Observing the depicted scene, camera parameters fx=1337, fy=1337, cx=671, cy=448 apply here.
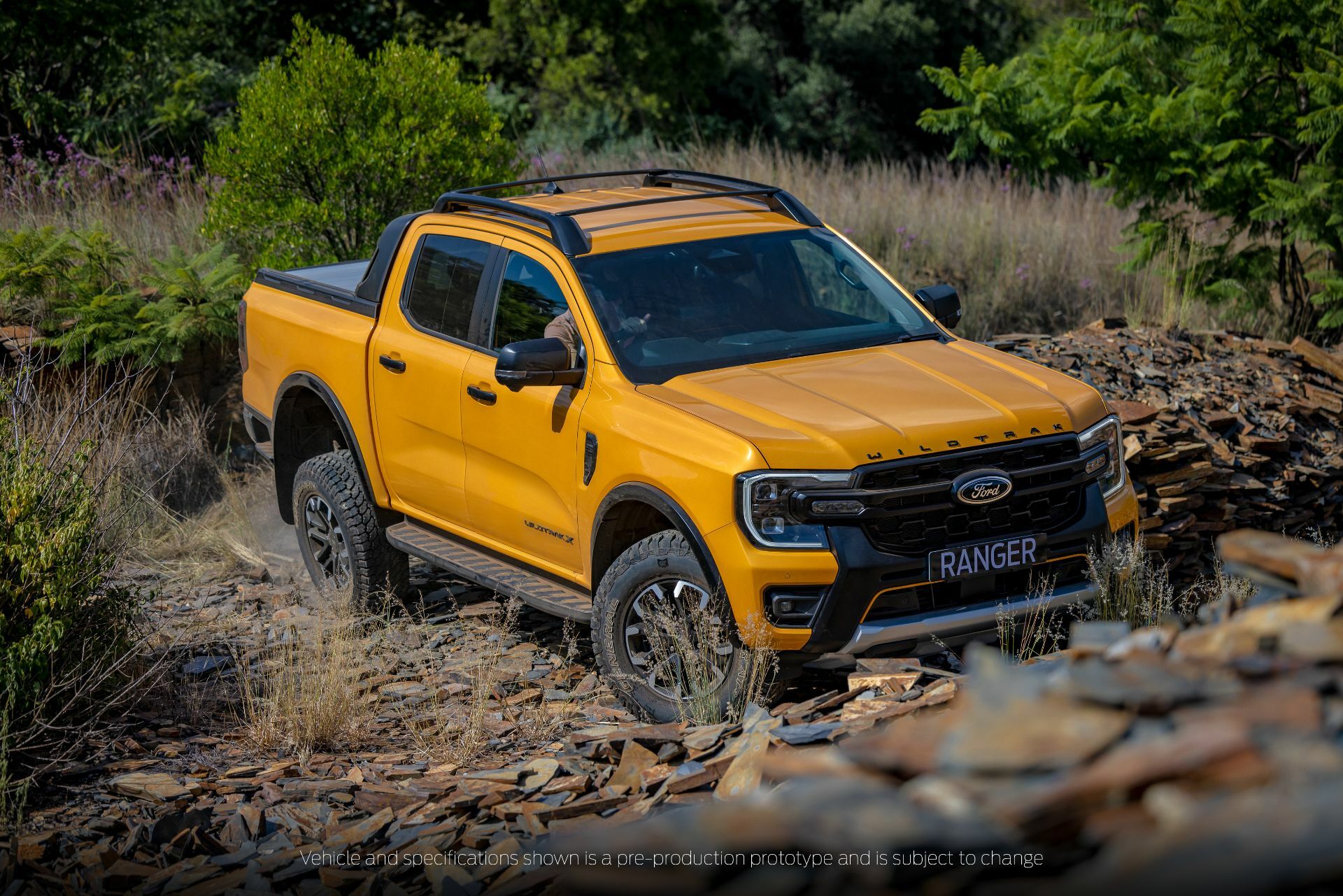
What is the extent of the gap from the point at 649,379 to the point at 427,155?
222 inches

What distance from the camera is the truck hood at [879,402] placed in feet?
15.9

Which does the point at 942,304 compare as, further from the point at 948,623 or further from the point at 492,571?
the point at 492,571

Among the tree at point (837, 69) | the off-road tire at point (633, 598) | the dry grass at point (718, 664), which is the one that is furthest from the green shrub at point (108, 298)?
the tree at point (837, 69)

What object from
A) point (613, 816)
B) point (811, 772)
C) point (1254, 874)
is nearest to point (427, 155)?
point (613, 816)

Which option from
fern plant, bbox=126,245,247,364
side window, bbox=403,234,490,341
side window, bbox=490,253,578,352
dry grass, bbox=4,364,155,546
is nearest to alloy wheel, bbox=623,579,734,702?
side window, bbox=490,253,578,352

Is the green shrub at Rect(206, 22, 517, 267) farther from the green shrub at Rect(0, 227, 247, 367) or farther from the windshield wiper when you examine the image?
the windshield wiper

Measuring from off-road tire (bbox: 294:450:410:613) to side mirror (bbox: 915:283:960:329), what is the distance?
3.03 m

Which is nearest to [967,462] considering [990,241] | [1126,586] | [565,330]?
[1126,586]

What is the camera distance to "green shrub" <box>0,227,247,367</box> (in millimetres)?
10156

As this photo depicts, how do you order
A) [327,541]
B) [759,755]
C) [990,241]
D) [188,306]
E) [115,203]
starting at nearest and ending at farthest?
1. [759,755]
2. [327,541]
3. [188,306]
4. [990,241]
5. [115,203]

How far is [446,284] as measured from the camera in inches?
261

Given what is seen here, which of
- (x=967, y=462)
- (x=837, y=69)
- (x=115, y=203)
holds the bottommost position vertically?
(x=967, y=462)

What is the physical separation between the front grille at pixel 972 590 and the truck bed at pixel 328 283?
134 inches

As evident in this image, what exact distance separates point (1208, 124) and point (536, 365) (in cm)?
666
